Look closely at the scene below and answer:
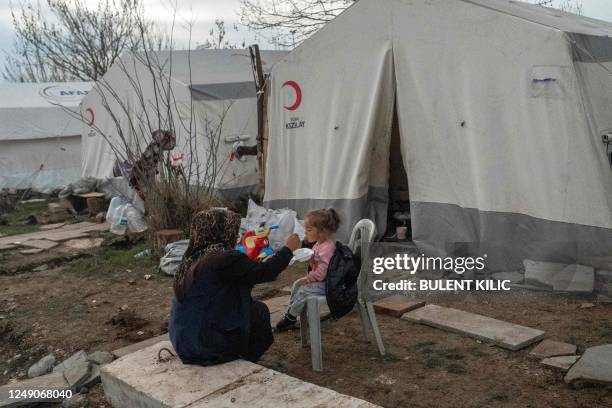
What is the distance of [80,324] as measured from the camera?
214 inches

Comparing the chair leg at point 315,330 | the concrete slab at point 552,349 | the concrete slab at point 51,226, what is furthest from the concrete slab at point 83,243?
the concrete slab at point 552,349

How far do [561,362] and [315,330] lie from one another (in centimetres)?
149

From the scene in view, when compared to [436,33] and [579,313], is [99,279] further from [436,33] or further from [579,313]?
[579,313]

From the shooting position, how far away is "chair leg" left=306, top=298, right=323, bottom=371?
3.84 meters

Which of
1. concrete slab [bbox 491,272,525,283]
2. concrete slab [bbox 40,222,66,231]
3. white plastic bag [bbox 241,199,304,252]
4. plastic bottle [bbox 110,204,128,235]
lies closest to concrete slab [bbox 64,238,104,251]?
plastic bottle [bbox 110,204,128,235]

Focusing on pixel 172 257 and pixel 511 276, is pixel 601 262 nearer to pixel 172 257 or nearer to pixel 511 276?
pixel 511 276

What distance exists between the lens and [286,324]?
470 centimetres

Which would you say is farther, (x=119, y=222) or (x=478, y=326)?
(x=119, y=222)

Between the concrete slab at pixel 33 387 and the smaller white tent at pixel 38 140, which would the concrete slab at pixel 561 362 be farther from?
the smaller white tent at pixel 38 140

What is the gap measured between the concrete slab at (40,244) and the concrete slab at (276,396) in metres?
6.70

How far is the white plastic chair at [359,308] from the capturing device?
3.85 metres

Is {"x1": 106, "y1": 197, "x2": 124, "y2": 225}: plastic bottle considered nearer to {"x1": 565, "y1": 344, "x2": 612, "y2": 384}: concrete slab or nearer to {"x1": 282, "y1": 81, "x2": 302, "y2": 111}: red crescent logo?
{"x1": 282, "y1": 81, "x2": 302, "y2": 111}: red crescent logo

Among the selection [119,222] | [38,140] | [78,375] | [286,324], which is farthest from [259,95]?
[38,140]

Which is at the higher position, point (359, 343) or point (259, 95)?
point (259, 95)
